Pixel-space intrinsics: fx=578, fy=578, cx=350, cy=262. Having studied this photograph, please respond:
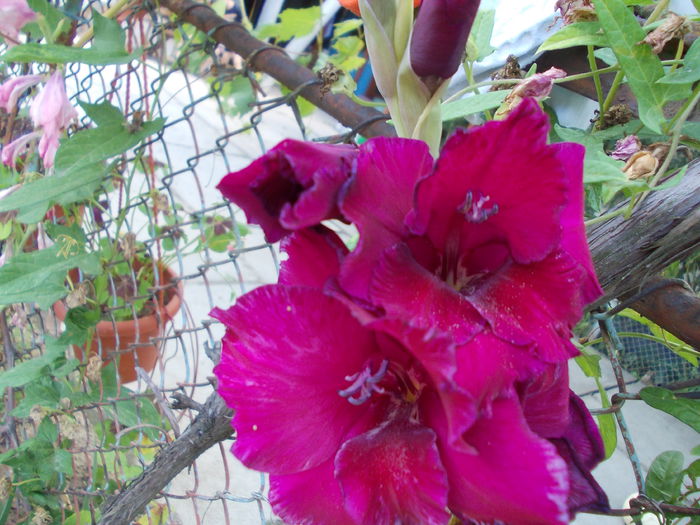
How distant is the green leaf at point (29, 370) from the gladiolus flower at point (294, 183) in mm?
907

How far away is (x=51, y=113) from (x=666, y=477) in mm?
907

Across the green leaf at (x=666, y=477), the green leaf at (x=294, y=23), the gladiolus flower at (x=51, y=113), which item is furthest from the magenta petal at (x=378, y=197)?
the green leaf at (x=294, y=23)

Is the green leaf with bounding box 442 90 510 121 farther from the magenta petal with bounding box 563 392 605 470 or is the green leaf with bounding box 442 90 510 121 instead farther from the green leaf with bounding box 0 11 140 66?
the green leaf with bounding box 0 11 140 66

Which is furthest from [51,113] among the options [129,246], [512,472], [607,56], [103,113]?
[512,472]

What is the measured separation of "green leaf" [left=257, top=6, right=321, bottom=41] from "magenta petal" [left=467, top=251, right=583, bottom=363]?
1006mm

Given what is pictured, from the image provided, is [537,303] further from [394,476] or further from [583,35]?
[583,35]

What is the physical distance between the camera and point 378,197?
10.0 inches

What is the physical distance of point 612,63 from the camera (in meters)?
0.51

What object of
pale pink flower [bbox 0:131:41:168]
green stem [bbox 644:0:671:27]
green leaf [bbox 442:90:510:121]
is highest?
pale pink flower [bbox 0:131:41:168]

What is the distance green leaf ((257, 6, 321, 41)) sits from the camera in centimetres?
115

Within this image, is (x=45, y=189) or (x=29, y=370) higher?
(x=45, y=189)

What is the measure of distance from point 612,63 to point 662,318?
23cm

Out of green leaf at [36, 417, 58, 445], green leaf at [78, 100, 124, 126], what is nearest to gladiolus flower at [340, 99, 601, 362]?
green leaf at [78, 100, 124, 126]

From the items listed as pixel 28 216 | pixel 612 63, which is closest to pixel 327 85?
pixel 612 63
